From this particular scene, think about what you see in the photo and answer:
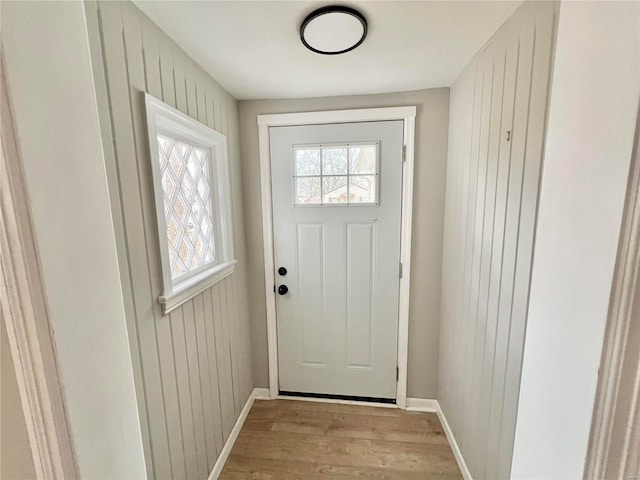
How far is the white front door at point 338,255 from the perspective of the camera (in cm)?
184

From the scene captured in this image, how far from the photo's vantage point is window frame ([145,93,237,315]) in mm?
1050

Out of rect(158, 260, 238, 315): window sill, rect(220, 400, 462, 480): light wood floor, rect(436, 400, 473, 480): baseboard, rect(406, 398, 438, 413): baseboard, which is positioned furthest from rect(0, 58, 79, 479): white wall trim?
rect(406, 398, 438, 413): baseboard

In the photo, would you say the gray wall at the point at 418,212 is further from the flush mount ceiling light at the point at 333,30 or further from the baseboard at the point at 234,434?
the flush mount ceiling light at the point at 333,30

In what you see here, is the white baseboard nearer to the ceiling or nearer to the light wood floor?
the light wood floor

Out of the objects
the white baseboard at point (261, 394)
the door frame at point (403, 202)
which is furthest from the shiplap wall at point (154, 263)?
the white baseboard at point (261, 394)

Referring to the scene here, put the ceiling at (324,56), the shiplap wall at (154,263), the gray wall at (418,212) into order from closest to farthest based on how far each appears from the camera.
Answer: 1. the shiplap wall at (154,263)
2. the ceiling at (324,56)
3. the gray wall at (418,212)

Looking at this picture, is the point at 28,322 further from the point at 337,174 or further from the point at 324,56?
the point at 337,174

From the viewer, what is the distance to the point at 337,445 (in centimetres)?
171

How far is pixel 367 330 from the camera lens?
200 centimetres

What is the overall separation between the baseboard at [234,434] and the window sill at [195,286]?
1.03 metres

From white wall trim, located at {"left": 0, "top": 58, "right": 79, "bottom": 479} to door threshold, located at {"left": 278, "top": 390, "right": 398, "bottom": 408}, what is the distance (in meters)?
1.88

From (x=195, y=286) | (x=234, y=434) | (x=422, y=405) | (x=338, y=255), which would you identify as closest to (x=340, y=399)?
(x=422, y=405)

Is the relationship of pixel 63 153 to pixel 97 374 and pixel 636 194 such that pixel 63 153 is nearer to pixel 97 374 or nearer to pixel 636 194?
pixel 97 374

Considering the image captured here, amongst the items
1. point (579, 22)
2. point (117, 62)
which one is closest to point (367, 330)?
point (579, 22)
